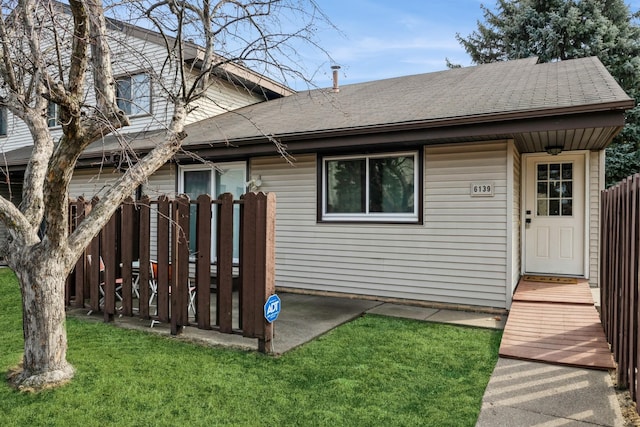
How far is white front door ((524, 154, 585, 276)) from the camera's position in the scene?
7.22 m

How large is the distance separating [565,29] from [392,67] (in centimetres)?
815

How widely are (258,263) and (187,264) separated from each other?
3.50 ft

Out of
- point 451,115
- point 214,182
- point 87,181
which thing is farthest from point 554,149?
point 87,181

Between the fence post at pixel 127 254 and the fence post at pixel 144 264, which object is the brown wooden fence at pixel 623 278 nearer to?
the fence post at pixel 144 264

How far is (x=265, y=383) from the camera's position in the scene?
3520 millimetres

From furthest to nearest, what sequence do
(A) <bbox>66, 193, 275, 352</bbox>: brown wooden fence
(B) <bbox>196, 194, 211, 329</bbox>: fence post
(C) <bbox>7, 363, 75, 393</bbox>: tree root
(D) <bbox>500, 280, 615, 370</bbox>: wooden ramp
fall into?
(B) <bbox>196, 194, 211, 329</bbox>: fence post < (A) <bbox>66, 193, 275, 352</bbox>: brown wooden fence < (D) <bbox>500, 280, 615, 370</bbox>: wooden ramp < (C) <bbox>7, 363, 75, 393</bbox>: tree root

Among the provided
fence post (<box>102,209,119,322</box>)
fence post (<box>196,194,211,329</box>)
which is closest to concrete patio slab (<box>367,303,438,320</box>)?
fence post (<box>196,194,211,329</box>)

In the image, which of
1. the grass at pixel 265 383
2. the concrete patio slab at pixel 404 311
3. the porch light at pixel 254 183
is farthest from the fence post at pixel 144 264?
the concrete patio slab at pixel 404 311

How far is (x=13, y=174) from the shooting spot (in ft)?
40.3

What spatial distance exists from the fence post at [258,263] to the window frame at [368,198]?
9.84ft

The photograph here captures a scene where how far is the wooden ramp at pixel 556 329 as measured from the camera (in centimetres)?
398

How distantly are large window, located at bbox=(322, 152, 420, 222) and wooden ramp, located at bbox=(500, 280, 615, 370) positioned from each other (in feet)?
6.51

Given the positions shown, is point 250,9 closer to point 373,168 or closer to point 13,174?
point 373,168

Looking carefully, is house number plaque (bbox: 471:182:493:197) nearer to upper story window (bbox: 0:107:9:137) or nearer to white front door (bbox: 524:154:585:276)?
white front door (bbox: 524:154:585:276)
